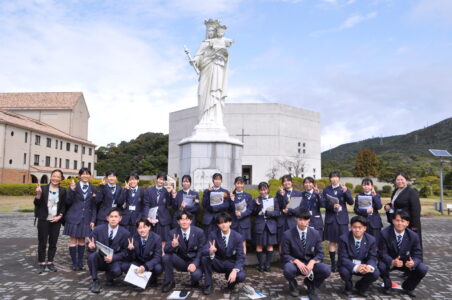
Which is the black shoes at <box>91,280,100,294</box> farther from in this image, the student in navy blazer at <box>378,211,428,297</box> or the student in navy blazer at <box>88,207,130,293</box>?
the student in navy blazer at <box>378,211,428,297</box>

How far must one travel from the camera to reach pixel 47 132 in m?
36.6

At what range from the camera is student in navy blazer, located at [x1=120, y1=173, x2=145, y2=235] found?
6316 millimetres

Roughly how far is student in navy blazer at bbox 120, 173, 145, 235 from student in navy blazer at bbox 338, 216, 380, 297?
11.4 feet

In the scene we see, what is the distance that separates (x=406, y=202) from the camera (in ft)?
19.1

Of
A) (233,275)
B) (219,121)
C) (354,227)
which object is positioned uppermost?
(219,121)

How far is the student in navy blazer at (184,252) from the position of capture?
496 centimetres

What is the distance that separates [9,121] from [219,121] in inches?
1173

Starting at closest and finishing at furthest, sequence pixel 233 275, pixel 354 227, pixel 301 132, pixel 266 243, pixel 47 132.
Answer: pixel 233 275 → pixel 354 227 → pixel 266 243 → pixel 47 132 → pixel 301 132

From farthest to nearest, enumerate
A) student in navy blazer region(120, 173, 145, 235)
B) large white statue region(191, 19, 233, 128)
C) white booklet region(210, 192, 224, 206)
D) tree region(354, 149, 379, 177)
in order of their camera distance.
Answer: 1. tree region(354, 149, 379, 177)
2. large white statue region(191, 19, 233, 128)
3. student in navy blazer region(120, 173, 145, 235)
4. white booklet region(210, 192, 224, 206)

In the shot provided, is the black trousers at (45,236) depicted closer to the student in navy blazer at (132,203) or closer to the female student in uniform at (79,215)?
the female student in uniform at (79,215)

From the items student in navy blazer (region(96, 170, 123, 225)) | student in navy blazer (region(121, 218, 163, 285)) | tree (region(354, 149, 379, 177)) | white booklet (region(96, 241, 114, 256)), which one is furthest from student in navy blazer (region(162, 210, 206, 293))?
tree (region(354, 149, 379, 177))

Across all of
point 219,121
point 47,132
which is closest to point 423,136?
point 47,132

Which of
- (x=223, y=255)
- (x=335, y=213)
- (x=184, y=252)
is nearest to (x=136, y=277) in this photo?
(x=184, y=252)

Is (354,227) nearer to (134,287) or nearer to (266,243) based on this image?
(266,243)
